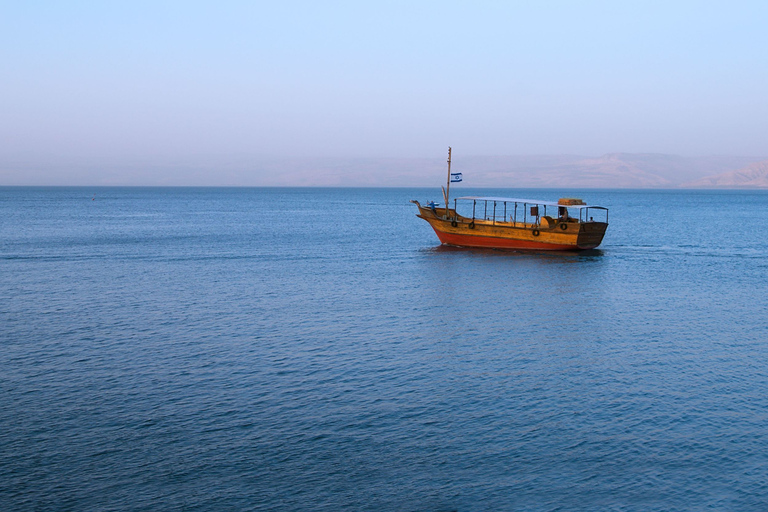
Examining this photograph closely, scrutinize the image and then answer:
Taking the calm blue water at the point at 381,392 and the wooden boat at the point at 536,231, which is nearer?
the calm blue water at the point at 381,392

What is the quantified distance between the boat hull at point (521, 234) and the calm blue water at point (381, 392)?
588 inches

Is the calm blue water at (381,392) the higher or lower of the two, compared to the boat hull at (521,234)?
lower

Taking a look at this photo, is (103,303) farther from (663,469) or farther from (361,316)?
(663,469)

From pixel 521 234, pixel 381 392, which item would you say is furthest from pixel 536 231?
pixel 381 392

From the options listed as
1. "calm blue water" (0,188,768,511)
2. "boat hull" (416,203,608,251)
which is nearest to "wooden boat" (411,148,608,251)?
"boat hull" (416,203,608,251)

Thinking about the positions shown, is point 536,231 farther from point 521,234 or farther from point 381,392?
point 381,392

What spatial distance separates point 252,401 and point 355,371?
5376mm

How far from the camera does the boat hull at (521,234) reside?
239 ft

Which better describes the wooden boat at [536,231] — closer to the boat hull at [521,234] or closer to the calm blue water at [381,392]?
the boat hull at [521,234]

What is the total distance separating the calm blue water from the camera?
2017 cm

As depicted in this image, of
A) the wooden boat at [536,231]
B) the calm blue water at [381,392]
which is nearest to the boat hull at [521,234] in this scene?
the wooden boat at [536,231]

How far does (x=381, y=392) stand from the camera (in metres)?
27.9

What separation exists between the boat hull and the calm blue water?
1493cm

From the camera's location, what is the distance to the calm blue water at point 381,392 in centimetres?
2017
